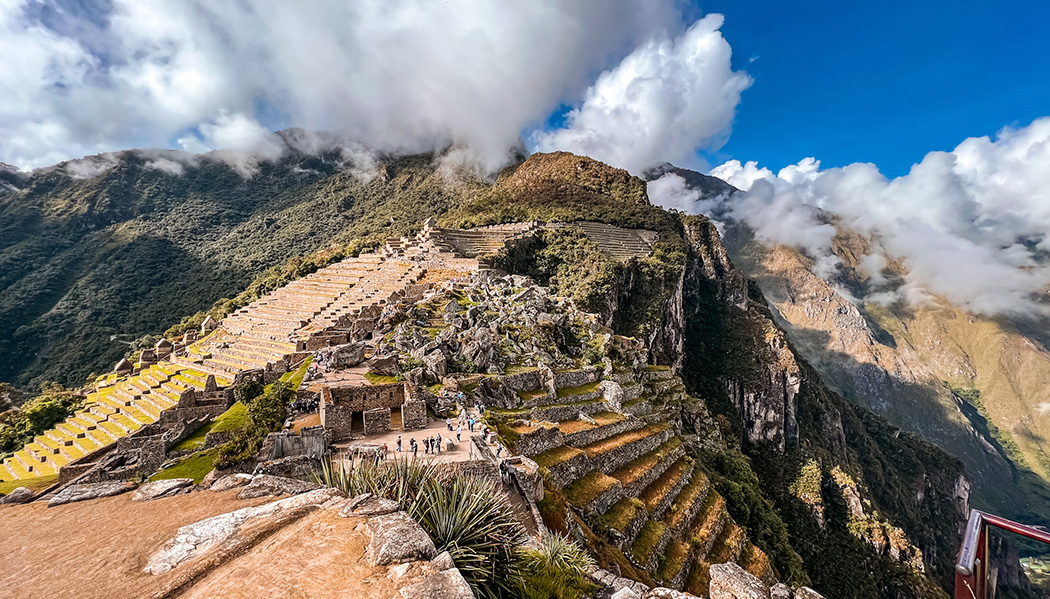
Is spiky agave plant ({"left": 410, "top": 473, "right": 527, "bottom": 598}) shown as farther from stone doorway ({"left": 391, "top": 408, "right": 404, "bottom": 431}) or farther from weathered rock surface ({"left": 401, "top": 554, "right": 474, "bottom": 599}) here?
stone doorway ({"left": 391, "top": 408, "right": 404, "bottom": 431})

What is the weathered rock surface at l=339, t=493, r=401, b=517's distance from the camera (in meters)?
5.65

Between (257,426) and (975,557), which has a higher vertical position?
(257,426)

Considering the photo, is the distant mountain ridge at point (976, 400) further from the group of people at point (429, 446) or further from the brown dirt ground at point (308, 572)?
the brown dirt ground at point (308, 572)

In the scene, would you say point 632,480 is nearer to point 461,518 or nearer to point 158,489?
point 461,518

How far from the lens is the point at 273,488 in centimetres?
696

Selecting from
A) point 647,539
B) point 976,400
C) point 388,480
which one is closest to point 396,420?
point 388,480

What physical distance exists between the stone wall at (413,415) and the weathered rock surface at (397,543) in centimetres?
976

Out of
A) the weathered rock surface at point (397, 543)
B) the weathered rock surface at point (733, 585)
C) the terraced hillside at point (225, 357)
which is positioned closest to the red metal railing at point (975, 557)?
the weathered rock surface at point (733, 585)

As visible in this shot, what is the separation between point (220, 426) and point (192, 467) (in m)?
3.75

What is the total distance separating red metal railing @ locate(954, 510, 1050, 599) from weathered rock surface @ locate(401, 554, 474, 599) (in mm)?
31010

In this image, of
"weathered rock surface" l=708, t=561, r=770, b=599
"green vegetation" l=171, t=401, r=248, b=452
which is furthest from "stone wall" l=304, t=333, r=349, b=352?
"weathered rock surface" l=708, t=561, r=770, b=599

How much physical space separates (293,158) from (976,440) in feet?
877

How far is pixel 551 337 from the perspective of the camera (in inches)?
1027

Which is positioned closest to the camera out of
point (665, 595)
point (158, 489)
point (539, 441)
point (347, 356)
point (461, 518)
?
point (461, 518)
